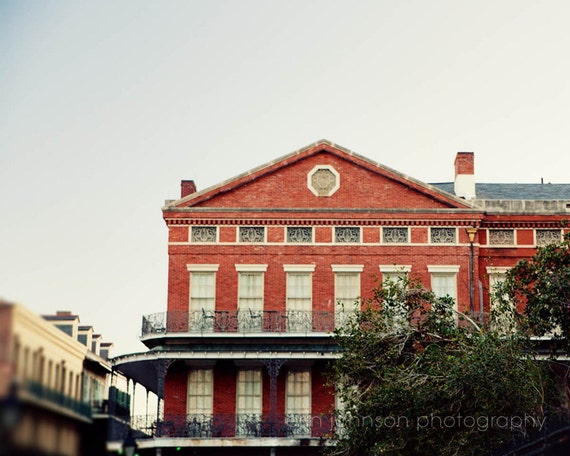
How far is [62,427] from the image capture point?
4414mm

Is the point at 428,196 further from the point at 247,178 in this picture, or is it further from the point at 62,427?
the point at 62,427

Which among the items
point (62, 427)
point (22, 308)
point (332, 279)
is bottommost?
point (62, 427)

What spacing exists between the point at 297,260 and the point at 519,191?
11454 millimetres

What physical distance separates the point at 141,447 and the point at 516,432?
461 inches

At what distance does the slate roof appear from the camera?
1572 inches

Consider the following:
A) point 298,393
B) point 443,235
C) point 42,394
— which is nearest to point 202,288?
point 298,393

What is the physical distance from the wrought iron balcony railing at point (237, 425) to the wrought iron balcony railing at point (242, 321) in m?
2.93

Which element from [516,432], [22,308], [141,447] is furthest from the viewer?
[141,447]

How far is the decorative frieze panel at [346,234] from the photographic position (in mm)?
35219

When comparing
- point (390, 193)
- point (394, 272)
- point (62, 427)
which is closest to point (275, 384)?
point (394, 272)

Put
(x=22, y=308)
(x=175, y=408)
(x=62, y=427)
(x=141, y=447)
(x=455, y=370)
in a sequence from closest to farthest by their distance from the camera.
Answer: (x=22, y=308), (x=62, y=427), (x=455, y=370), (x=141, y=447), (x=175, y=408)

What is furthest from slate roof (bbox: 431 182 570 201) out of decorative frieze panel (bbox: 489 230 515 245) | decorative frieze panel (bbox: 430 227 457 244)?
decorative frieze panel (bbox: 430 227 457 244)

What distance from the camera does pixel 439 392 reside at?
23.8 meters

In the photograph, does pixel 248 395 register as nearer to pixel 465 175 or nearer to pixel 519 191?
pixel 465 175
